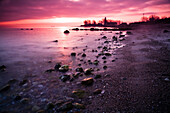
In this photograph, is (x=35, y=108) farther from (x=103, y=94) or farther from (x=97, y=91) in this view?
(x=103, y=94)

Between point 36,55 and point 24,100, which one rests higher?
point 36,55

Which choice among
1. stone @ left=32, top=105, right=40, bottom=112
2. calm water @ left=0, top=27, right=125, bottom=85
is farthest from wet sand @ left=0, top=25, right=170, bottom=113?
calm water @ left=0, top=27, right=125, bottom=85

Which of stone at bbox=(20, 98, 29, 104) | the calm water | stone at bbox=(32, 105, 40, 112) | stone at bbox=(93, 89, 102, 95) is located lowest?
stone at bbox=(32, 105, 40, 112)

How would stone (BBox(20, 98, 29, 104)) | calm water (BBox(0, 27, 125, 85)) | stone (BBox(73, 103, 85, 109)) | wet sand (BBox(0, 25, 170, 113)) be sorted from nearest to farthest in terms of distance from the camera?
1. wet sand (BBox(0, 25, 170, 113))
2. stone (BBox(73, 103, 85, 109))
3. stone (BBox(20, 98, 29, 104))
4. calm water (BBox(0, 27, 125, 85))

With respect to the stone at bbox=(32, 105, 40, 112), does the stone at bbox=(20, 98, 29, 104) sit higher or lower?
higher

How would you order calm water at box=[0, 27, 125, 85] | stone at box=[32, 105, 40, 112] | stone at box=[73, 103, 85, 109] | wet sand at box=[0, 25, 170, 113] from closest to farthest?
wet sand at box=[0, 25, 170, 113], stone at box=[73, 103, 85, 109], stone at box=[32, 105, 40, 112], calm water at box=[0, 27, 125, 85]

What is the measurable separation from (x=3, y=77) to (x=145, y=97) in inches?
292

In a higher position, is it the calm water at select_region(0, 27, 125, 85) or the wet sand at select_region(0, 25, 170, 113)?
the calm water at select_region(0, 27, 125, 85)

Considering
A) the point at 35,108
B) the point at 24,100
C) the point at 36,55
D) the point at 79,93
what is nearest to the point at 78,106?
the point at 79,93

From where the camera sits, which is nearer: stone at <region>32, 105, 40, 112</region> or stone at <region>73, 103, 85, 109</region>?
stone at <region>73, 103, 85, 109</region>

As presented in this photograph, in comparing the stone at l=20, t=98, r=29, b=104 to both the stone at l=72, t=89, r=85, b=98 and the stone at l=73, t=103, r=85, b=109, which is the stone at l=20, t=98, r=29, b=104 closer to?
the stone at l=72, t=89, r=85, b=98

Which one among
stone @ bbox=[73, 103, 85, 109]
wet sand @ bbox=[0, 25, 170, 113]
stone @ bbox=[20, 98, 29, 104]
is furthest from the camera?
stone @ bbox=[20, 98, 29, 104]

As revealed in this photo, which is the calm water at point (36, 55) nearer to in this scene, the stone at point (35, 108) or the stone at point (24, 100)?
the stone at point (24, 100)

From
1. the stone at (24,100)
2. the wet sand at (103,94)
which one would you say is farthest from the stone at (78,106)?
the stone at (24,100)
